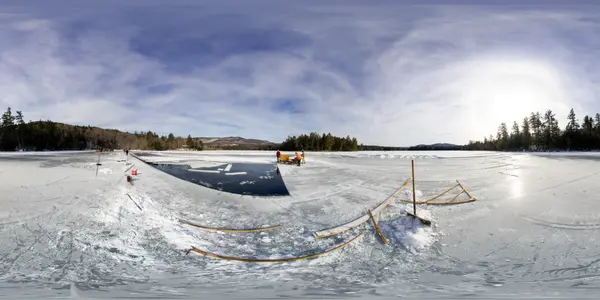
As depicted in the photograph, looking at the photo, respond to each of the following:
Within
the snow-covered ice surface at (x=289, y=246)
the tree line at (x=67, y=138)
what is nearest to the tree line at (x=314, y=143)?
the tree line at (x=67, y=138)

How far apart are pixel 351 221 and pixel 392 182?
12.6 feet

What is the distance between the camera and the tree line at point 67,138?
141 feet

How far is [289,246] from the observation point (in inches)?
168

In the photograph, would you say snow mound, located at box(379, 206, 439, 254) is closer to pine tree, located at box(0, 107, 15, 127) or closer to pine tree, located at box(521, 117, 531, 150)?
pine tree, located at box(521, 117, 531, 150)

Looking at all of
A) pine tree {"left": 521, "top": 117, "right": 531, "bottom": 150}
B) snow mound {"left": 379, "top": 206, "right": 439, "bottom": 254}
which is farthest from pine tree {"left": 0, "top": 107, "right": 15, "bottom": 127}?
pine tree {"left": 521, "top": 117, "right": 531, "bottom": 150}

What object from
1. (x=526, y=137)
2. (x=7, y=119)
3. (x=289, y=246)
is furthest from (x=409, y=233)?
(x=7, y=119)

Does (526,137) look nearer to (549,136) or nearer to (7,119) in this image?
(549,136)

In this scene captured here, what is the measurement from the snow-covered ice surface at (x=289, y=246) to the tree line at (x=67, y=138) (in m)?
55.3

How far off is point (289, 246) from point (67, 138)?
7000cm

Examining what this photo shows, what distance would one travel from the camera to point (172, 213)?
5.61 metres

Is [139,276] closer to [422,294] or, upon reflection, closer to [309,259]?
[309,259]

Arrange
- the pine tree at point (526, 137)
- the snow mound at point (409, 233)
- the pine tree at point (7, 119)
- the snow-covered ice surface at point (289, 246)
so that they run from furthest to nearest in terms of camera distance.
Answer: the pine tree at point (7, 119) → the pine tree at point (526, 137) → the snow mound at point (409, 233) → the snow-covered ice surface at point (289, 246)

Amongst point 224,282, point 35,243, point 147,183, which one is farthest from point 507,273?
point 147,183

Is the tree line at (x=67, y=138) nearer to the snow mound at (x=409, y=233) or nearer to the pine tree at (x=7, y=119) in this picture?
the pine tree at (x=7, y=119)
